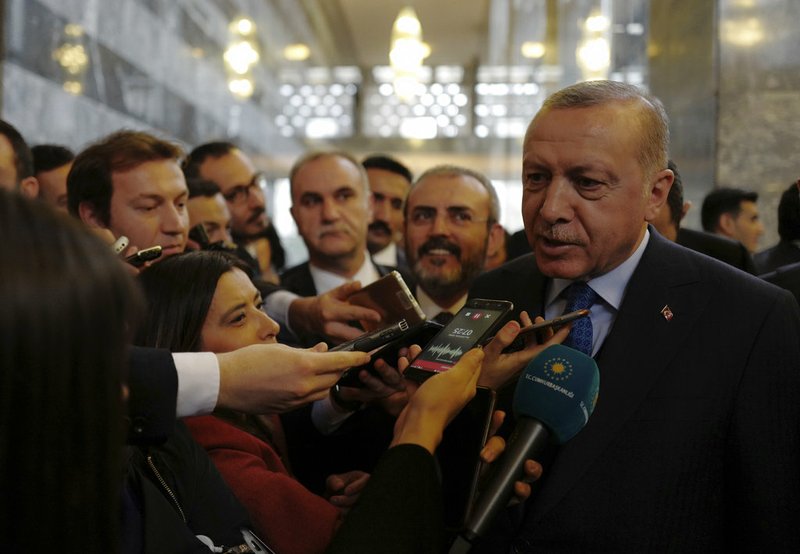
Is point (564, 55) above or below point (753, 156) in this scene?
above

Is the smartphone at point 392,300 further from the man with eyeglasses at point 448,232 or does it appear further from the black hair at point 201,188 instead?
the black hair at point 201,188

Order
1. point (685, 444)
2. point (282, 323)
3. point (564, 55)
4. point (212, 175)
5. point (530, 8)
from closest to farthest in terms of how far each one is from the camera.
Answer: point (685, 444) < point (282, 323) < point (212, 175) < point (564, 55) < point (530, 8)

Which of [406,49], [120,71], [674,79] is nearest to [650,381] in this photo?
[674,79]

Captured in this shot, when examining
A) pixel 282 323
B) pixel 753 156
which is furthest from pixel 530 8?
pixel 282 323

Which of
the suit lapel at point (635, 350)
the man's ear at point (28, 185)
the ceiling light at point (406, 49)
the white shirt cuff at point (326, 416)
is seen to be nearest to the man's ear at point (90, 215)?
the man's ear at point (28, 185)

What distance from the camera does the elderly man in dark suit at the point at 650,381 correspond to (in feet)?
6.62

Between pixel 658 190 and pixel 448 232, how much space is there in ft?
5.94

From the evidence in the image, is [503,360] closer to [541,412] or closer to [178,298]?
[541,412]

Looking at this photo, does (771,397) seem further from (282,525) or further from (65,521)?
(65,521)

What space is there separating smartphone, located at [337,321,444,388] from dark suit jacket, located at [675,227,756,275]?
61.0 inches

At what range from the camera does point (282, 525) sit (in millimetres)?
2033

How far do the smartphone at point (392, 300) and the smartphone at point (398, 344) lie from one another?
0.29 metres

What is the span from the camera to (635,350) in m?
2.12

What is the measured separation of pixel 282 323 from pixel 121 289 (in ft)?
7.83
